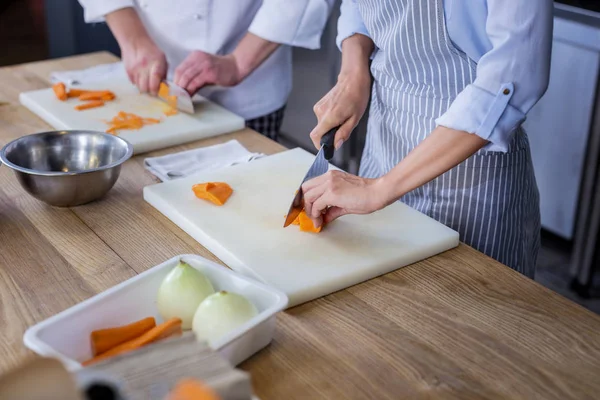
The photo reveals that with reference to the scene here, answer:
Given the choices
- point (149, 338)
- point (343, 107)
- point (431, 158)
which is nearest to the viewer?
point (149, 338)

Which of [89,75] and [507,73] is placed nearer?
[507,73]

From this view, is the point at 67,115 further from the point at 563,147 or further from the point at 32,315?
the point at 563,147

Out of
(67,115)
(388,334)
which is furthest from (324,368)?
(67,115)

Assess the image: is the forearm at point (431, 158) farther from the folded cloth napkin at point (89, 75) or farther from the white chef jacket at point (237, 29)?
the folded cloth napkin at point (89, 75)

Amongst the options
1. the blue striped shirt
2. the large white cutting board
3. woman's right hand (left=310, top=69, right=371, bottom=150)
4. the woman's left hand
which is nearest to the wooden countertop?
the large white cutting board

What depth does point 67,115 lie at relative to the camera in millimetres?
1653

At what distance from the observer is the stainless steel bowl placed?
1237 mm

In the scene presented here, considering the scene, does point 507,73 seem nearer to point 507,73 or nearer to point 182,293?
point 507,73

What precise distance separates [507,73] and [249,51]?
0.91m

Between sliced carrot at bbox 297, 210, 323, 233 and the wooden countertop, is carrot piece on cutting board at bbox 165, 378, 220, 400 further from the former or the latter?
sliced carrot at bbox 297, 210, 323, 233

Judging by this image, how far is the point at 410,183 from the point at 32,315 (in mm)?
597

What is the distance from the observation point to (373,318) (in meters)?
1.00

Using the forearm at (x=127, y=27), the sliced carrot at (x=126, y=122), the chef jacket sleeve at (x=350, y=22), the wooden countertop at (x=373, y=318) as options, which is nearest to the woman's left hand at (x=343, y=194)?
the wooden countertop at (x=373, y=318)

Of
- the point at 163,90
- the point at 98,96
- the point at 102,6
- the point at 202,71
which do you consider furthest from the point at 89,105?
the point at 102,6
